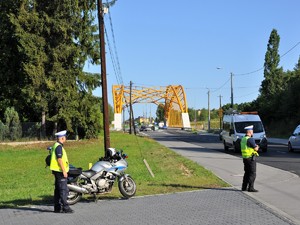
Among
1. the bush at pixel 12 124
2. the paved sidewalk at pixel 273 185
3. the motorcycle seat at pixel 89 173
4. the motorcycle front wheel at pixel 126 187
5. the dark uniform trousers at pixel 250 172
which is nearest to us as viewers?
the paved sidewalk at pixel 273 185

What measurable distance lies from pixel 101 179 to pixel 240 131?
19158mm

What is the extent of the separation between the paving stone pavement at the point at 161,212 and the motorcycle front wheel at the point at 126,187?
0.64ft

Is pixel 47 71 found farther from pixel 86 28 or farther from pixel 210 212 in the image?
pixel 210 212

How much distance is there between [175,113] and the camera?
15925cm

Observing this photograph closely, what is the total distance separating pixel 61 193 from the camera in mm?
9312

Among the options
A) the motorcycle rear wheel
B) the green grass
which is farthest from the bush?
the motorcycle rear wheel

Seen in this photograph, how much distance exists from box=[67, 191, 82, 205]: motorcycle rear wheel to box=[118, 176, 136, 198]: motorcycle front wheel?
1029 millimetres

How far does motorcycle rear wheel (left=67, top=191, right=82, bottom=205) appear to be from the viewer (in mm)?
10132

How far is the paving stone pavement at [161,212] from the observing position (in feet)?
27.5

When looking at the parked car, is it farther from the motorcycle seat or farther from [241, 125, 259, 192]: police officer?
the motorcycle seat

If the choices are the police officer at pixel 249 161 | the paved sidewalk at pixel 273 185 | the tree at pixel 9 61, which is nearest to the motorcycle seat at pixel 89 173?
the paved sidewalk at pixel 273 185

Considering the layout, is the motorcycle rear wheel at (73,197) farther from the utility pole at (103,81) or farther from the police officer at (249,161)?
the utility pole at (103,81)

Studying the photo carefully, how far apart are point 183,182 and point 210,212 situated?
4.71 metres

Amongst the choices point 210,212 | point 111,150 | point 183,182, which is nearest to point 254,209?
point 210,212
